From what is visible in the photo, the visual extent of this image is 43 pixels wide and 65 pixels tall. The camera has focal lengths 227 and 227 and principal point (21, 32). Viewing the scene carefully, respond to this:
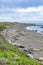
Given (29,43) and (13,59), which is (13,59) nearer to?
(13,59)

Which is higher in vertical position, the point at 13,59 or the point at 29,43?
the point at 13,59

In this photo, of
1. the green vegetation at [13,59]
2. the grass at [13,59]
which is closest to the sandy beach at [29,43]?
the grass at [13,59]

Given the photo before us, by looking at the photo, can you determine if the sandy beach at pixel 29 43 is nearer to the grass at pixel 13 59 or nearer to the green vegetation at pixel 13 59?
the grass at pixel 13 59

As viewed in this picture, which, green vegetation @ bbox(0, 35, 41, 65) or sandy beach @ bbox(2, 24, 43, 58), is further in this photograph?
sandy beach @ bbox(2, 24, 43, 58)

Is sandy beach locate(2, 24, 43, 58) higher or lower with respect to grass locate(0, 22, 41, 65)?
lower

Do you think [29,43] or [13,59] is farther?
[29,43]

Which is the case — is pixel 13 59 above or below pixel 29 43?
above

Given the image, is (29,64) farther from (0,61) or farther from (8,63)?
(0,61)

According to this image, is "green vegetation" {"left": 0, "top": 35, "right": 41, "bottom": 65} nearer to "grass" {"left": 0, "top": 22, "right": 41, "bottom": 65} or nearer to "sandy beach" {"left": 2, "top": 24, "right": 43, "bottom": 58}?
"grass" {"left": 0, "top": 22, "right": 41, "bottom": 65}

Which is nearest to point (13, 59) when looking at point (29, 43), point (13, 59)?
point (13, 59)

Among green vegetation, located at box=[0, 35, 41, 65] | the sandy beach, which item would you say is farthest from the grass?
the sandy beach

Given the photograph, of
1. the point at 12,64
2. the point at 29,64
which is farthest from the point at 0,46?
the point at 12,64

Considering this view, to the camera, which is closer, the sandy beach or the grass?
the grass

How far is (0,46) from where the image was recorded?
65.8 feet
